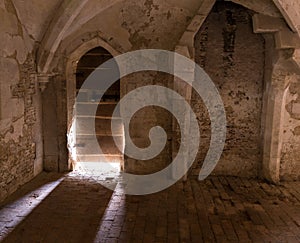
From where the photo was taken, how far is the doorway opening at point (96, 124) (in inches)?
274

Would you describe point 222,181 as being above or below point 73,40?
below

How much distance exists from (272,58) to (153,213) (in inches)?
137

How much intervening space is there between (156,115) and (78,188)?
197cm

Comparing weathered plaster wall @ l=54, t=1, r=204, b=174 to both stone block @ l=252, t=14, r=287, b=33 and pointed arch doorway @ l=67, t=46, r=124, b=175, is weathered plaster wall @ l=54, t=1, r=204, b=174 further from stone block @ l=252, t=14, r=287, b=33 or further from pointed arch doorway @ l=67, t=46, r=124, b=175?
stone block @ l=252, t=14, r=287, b=33

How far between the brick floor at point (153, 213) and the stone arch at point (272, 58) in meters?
0.69

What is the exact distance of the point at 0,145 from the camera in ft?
14.9

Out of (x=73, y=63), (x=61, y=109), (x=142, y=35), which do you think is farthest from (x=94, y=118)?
(x=142, y=35)

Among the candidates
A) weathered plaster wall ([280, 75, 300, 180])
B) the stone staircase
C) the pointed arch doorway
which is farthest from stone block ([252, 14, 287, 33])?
the stone staircase

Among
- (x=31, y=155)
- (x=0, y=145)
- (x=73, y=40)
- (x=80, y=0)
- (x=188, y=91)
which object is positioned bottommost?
(x=31, y=155)

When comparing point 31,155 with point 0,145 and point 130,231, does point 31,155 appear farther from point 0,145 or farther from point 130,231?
point 130,231

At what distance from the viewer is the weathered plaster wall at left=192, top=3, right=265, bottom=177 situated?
19.4ft

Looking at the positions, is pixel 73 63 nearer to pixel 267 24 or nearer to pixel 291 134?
pixel 267 24

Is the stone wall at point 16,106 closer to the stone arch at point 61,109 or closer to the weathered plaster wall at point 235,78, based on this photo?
the stone arch at point 61,109

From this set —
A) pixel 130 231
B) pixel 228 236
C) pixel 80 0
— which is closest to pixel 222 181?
pixel 228 236
